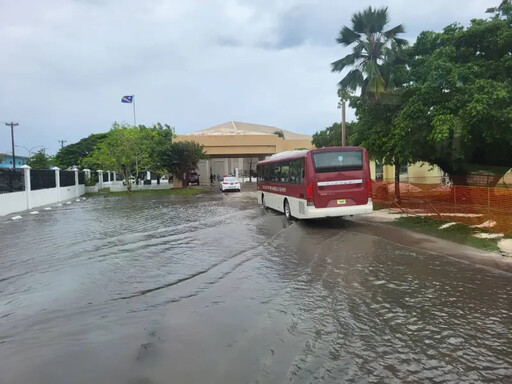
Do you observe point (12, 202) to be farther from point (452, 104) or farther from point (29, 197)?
point (452, 104)

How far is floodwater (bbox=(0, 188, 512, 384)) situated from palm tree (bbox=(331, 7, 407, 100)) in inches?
363

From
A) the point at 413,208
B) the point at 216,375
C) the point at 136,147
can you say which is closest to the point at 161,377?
the point at 216,375

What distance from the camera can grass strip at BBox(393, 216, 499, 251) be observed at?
9.67 meters

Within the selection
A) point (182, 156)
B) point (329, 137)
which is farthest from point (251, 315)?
point (329, 137)

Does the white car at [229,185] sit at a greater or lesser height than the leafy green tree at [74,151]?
lesser

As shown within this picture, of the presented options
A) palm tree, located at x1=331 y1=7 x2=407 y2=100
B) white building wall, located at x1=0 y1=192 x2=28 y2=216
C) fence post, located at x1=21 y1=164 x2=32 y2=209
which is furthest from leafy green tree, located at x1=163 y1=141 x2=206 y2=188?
palm tree, located at x1=331 y1=7 x2=407 y2=100

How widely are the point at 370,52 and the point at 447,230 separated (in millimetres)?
9534

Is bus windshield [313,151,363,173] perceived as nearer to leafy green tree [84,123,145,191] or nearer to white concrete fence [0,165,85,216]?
white concrete fence [0,165,85,216]

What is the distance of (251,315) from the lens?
5.25m

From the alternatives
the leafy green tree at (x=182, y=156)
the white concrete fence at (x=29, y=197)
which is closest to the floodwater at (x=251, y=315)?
the white concrete fence at (x=29, y=197)

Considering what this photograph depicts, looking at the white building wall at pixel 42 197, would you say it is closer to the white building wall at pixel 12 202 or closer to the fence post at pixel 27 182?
the fence post at pixel 27 182

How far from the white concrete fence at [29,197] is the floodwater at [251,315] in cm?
1047

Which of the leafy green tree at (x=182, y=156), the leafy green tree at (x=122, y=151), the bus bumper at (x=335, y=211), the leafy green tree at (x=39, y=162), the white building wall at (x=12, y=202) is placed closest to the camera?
the bus bumper at (x=335, y=211)

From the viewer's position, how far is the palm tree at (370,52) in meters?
16.7
